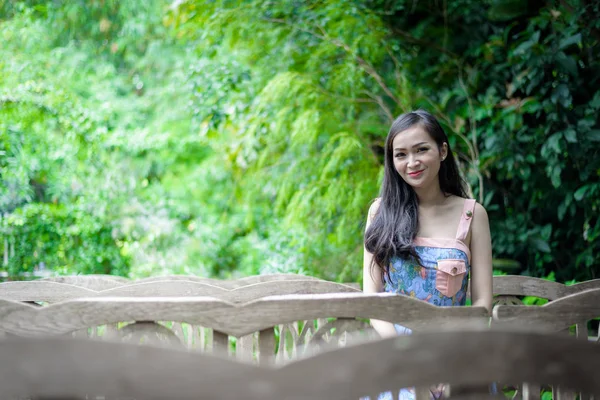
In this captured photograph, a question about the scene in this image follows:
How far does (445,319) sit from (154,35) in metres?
8.88

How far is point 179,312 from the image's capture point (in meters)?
1.35

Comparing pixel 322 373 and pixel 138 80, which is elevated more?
pixel 138 80

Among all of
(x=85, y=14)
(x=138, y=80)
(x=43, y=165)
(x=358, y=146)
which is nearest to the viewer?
(x=358, y=146)

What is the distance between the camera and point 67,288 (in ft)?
7.52

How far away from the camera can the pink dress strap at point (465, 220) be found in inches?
83.7

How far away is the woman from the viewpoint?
210 cm

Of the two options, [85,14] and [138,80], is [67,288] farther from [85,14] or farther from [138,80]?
[138,80]

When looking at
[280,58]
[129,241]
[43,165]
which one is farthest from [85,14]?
[280,58]

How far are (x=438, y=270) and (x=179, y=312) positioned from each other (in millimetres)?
1059

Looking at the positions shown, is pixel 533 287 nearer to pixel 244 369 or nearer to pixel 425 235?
pixel 425 235

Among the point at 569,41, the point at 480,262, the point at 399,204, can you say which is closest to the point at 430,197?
the point at 399,204

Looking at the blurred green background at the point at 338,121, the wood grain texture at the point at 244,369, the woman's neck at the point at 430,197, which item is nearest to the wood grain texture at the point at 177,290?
the woman's neck at the point at 430,197

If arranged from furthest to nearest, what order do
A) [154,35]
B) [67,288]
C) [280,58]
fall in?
[154,35] < [280,58] < [67,288]

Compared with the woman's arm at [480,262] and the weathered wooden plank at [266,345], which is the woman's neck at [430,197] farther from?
the weathered wooden plank at [266,345]
